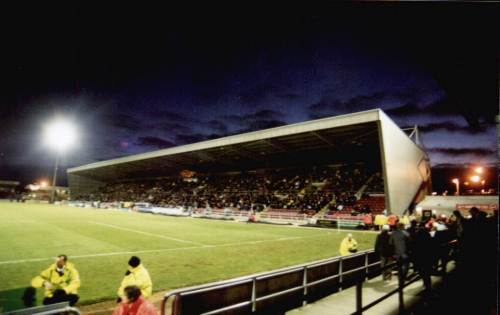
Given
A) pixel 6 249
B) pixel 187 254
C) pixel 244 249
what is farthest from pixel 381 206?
pixel 6 249

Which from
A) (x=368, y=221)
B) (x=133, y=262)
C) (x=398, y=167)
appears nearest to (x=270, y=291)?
(x=133, y=262)

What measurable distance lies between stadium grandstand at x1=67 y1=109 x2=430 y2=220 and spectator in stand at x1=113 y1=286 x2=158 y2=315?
80.9 ft

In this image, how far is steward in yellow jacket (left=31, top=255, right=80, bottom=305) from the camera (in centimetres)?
630

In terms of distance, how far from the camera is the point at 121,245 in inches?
611

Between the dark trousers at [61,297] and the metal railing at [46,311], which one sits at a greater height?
the metal railing at [46,311]

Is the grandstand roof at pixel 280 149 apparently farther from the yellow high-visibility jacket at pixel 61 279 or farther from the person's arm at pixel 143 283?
the yellow high-visibility jacket at pixel 61 279

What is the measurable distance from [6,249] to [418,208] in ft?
112

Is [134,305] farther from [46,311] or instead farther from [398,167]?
[398,167]

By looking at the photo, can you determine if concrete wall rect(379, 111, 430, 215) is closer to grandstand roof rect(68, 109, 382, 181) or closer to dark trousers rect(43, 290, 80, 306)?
grandstand roof rect(68, 109, 382, 181)

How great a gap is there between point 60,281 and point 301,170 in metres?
40.7

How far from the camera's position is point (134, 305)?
460 cm

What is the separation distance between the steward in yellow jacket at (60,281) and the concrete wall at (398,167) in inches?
960

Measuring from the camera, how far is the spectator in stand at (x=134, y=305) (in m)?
4.51

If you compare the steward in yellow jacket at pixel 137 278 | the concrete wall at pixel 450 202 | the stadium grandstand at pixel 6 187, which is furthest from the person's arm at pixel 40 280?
the stadium grandstand at pixel 6 187
